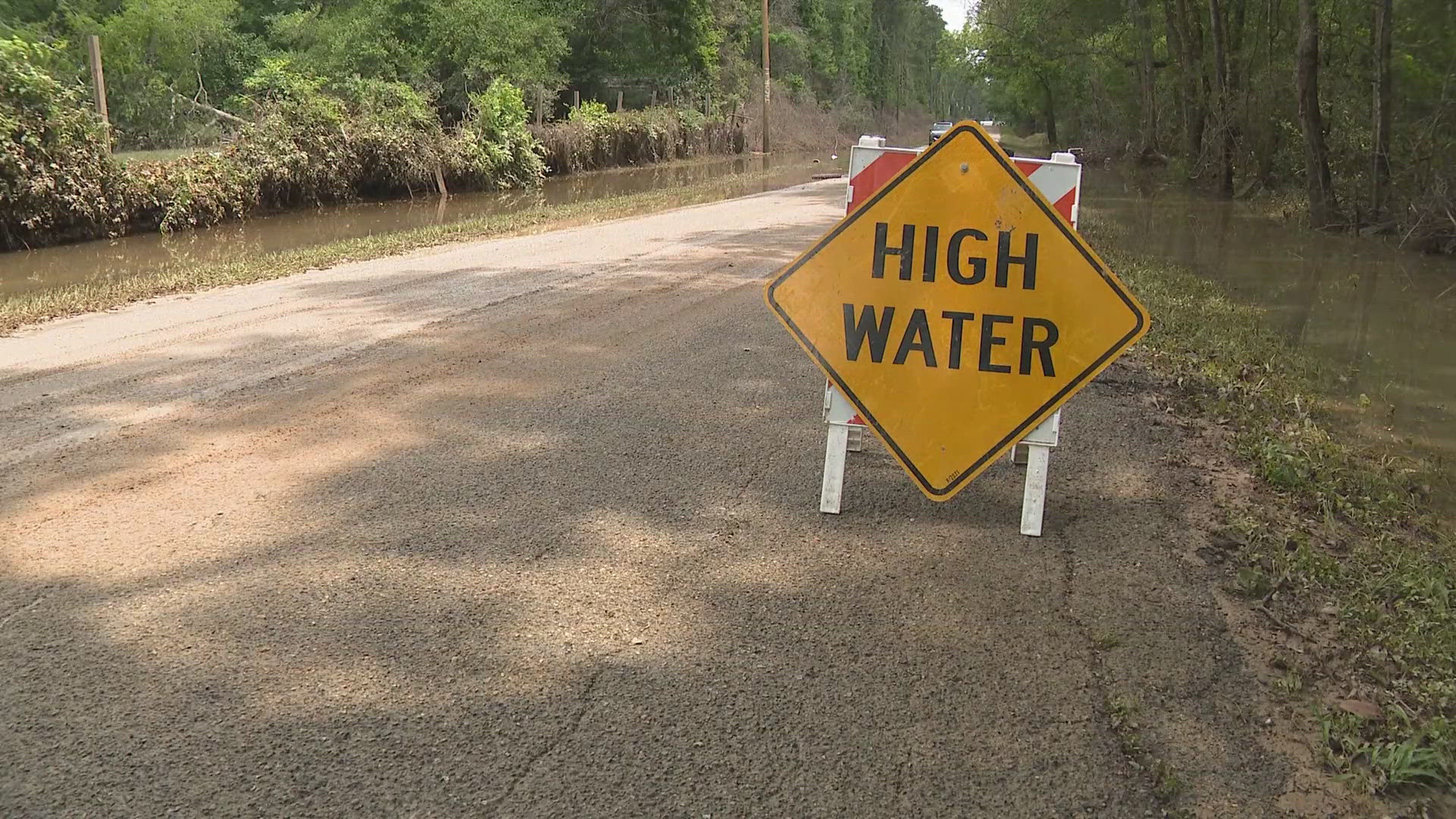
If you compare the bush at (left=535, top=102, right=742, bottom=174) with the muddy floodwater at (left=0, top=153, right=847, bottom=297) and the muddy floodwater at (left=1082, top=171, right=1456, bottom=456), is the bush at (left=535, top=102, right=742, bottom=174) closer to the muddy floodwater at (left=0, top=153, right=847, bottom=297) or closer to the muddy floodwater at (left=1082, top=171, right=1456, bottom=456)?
the muddy floodwater at (left=0, top=153, right=847, bottom=297)

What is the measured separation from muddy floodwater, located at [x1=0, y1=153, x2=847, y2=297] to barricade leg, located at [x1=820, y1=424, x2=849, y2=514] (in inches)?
483

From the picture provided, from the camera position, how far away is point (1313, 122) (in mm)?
19953

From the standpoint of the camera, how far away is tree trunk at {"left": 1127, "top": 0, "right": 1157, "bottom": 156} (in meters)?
36.2

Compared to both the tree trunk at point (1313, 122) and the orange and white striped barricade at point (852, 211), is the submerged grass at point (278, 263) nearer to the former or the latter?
the orange and white striped barricade at point (852, 211)

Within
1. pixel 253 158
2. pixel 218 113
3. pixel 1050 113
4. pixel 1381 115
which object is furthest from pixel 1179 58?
pixel 1050 113

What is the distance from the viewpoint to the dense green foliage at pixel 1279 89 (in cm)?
1794

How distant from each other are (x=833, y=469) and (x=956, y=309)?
36.3 inches

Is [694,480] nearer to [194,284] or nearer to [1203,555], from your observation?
[1203,555]

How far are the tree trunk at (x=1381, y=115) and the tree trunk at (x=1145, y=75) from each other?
18.6 m

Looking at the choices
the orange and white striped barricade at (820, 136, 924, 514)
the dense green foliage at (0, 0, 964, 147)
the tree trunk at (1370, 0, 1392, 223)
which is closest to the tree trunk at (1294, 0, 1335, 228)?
the tree trunk at (1370, 0, 1392, 223)

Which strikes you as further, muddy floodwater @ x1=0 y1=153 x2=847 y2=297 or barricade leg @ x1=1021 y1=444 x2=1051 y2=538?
muddy floodwater @ x1=0 y1=153 x2=847 y2=297

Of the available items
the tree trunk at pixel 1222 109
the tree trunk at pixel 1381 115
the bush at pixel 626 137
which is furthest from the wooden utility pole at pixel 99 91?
the tree trunk at pixel 1222 109

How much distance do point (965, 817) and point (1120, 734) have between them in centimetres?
67

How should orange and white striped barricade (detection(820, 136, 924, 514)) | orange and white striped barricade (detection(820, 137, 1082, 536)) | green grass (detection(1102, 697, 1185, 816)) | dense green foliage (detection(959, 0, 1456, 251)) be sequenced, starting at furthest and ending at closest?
dense green foliage (detection(959, 0, 1456, 251)) → orange and white striped barricade (detection(820, 136, 924, 514)) → orange and white striped barricade (detection(820, 137, 1082, 536)) → green grass (detection(1102, 697, 1185, 816))
